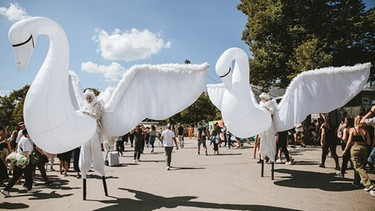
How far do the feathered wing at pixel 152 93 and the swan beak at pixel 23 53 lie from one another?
65.8 inches

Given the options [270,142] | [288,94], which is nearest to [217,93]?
[288,94]

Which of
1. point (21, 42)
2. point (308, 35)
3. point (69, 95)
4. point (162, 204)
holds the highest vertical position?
point (308, 35)

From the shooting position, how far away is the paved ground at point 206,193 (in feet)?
16.5

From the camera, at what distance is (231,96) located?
5.68 metres

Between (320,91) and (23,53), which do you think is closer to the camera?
(23,53)

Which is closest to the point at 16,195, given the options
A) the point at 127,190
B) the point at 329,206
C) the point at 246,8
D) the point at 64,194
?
the point at 64,194

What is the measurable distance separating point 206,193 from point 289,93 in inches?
136

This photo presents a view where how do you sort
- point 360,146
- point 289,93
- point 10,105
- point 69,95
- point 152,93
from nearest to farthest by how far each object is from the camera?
point 69,95
point 152,93
point 360,146
point 289,93
point 10,105

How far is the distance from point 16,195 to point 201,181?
15.9 ft

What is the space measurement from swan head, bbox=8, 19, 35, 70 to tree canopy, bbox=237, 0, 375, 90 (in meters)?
15.1

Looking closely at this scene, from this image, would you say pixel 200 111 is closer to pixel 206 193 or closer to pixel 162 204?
pixel 206 193

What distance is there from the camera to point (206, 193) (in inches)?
234

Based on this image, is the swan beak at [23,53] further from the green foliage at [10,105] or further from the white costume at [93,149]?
the green foliage at [10,105]

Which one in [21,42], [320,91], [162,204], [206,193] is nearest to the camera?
[21,42]
